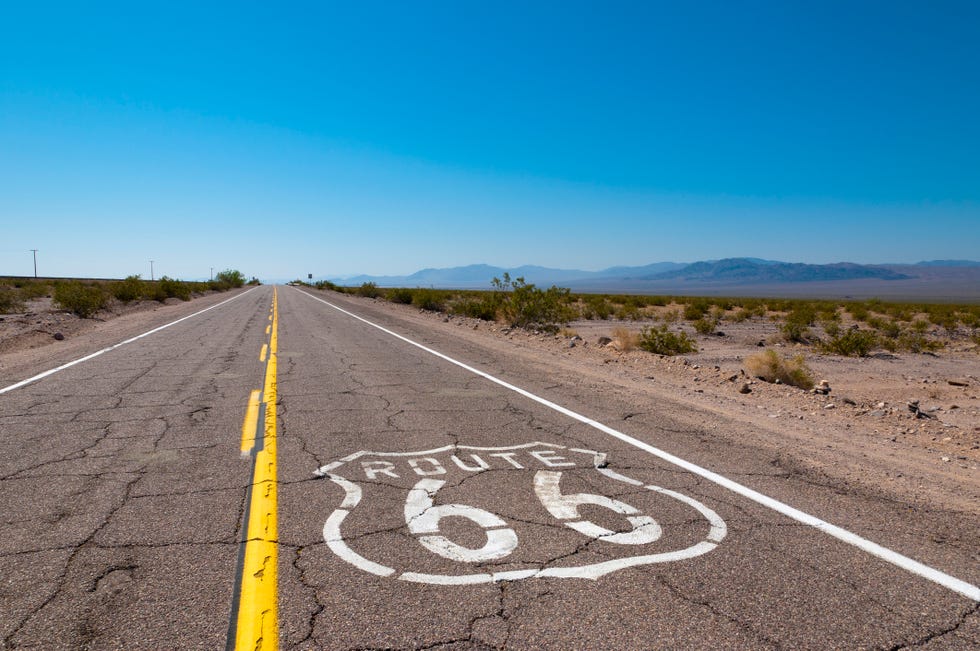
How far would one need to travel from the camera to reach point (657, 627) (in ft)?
9.50

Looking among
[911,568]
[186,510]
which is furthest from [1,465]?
[911,568]

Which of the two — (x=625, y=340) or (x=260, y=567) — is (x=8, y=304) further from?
(x=260, y=567)

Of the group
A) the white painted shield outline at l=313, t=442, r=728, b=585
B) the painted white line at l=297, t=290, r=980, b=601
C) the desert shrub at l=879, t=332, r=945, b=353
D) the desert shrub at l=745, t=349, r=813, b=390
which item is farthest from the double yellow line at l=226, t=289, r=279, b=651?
the desert shrub at l=879, t=332, r=945, b=353

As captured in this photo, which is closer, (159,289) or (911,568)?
(911,568)

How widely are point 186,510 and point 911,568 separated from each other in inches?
195

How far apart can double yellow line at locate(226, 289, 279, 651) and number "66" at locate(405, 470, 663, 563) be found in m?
0.96

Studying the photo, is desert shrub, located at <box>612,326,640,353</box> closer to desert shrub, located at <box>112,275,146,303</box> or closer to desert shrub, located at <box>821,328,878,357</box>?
desert shrub, located at <box>821,328,878,357</box>

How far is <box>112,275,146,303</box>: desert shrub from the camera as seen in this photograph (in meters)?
33.8

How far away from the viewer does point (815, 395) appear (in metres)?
10.3

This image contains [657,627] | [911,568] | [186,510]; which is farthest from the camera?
[186,510]

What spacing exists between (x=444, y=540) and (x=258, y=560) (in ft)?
3.80

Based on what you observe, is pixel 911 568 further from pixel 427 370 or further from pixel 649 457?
pixel 427 370

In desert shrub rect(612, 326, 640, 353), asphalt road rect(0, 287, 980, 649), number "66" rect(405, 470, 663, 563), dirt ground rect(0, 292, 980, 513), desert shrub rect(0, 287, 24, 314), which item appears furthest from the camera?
desert shrub rect(0, 287, 24, 314)

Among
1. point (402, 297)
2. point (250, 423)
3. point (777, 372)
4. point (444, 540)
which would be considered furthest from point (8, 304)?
point (777, 372)
